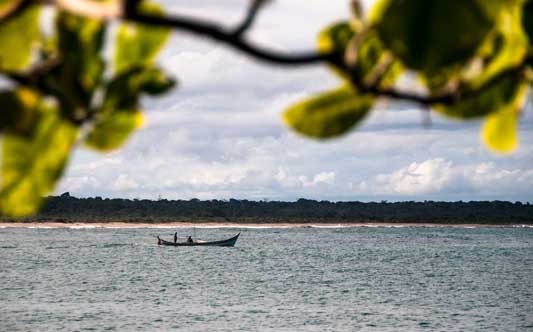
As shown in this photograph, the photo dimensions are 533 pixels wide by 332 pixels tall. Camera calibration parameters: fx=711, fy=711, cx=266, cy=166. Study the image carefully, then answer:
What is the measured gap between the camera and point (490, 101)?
0.45m

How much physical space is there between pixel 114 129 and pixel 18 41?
78mm

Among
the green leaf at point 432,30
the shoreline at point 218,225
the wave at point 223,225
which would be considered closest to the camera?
the green leaf at point 432,30

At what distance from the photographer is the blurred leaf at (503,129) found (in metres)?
0.47

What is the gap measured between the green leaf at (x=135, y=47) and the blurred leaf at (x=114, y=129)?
29 millimetres

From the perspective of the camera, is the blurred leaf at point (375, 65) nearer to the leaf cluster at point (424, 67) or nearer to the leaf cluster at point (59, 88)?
the leaf cluster at point (424, 67)

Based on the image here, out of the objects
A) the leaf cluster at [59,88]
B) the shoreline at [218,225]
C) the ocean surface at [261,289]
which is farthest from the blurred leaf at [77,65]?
the shoreline at [218,225]

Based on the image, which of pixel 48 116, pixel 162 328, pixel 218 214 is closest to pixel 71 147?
pixel 48 116

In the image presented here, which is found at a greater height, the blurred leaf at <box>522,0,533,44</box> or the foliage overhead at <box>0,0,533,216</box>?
the blurred leaf at <box>522,0,533,44</box>

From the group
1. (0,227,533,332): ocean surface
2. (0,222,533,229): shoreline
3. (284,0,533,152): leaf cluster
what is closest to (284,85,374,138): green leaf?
(284,0,533,152): leaf cluster

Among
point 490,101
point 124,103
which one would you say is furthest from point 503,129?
point 124,103

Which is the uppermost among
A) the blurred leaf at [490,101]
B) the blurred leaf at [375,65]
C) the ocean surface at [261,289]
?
the blurred leaf at [375,65]

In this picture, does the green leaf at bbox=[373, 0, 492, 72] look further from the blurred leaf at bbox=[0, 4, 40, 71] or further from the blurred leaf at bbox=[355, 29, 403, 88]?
the blurred leaf at bbox=[0, 4, 40, 71]

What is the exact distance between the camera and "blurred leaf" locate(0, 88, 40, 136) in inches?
15.7

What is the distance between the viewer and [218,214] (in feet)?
367
